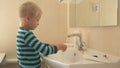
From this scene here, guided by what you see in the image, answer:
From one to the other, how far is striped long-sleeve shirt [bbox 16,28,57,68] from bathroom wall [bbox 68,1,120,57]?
1.16ft

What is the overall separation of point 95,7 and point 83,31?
0.35 metres

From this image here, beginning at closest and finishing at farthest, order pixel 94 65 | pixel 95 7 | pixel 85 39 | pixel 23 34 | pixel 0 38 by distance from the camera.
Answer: pixel 94 65 < pixel 23 34 < pixel 95 7 < pixel 85 39 < pixel 0 38

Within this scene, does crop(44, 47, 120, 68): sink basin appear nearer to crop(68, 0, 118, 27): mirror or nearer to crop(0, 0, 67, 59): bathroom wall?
crop(68, 0, 118, 27): mirror

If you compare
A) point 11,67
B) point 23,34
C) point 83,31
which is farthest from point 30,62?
point 11,67

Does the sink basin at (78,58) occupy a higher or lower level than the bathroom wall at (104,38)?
lower

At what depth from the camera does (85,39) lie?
1.93m

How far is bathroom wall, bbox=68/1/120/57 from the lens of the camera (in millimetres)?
1370

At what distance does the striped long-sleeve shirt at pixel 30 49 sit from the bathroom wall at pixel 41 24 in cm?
94

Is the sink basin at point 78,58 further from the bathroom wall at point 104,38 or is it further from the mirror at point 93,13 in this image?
the mirror at point 93,13

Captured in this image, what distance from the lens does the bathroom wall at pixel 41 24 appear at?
96.3 inches

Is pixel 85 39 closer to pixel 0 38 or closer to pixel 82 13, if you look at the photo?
pixel 82 13

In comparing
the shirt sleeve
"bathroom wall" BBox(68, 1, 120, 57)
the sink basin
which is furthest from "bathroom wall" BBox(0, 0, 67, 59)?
the shirt sleeve

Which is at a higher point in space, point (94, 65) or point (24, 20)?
point (24, 20)

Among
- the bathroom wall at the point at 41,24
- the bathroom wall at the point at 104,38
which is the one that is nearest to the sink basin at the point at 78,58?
the bathroom wall at the point at 104,38
